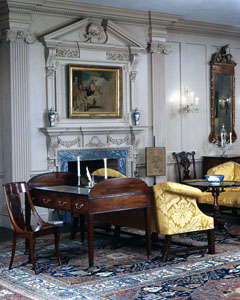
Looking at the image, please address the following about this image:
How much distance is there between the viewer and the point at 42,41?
8.23 meters

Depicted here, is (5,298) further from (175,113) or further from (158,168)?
(175,113)

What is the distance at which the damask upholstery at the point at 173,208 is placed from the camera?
231 inches

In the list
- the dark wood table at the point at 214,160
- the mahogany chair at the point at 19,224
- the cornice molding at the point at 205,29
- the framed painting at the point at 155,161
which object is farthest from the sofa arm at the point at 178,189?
the cornice molding at the point at 205,29

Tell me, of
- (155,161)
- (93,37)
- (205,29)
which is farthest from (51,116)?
(205,29)

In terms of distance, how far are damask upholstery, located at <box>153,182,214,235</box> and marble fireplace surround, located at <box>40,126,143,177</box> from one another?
2.85 meters

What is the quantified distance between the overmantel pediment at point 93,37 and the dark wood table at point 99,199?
121 inches

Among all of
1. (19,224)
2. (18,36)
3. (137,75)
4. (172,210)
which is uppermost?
(18,36)

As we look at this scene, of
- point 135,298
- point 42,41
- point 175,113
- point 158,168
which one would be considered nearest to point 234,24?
point 175,113

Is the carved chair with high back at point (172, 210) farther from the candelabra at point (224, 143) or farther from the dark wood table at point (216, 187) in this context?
the candelabra at point (224, 143)

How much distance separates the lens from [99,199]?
17.9 feet

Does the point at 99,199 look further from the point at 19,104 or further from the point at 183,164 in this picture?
the point at 183,164

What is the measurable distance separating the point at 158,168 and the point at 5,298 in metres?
5.18

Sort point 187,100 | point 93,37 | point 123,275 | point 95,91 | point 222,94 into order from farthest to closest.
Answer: point 222,94, point 187,100, point 95,91, point 93,37, point 123,275

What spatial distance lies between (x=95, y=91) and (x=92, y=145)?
889mm
